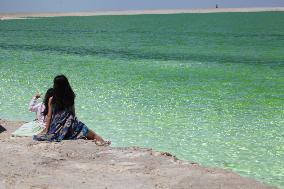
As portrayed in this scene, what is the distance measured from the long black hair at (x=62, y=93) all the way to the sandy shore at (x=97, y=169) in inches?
26.9

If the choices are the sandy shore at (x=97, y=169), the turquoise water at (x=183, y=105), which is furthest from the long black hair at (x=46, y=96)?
the turquoise water at (x=183, y=105)

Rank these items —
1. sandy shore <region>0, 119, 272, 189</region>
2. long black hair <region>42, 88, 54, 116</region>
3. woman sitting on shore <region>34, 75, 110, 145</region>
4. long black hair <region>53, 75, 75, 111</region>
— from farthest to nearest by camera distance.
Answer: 1. long black hair <region>42, 88, 54, 116</region>
2. woman sitting on shore <region>34, 75, 110, 145</region>
3. long black hair <region>53, 75, 75, 111</region>
4. sandy shore <region>0, 119, 272, 189</region>

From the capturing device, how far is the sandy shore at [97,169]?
7191 mm

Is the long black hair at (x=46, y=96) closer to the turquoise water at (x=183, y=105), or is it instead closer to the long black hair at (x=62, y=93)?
the long black hair at (x=62, y=93)

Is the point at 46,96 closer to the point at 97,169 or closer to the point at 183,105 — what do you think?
the point at 97,169

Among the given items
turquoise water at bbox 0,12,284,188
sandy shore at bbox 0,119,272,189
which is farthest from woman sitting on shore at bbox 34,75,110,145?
turquoise water at bbox 0,12,284,188

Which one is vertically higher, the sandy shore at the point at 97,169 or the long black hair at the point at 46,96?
the long black hair at the point at 46,96

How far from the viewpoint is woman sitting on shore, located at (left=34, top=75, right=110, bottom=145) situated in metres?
9.48

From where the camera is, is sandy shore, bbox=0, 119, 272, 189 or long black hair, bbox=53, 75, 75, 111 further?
long black hair, bbox=53, 75, 75, 111

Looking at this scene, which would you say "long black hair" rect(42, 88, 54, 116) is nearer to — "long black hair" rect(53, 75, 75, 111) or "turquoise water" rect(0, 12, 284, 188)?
"long black hair" rect(53, 75, 75, 111)

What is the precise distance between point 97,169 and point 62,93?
2073 millimetres

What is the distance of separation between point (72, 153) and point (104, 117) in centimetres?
457

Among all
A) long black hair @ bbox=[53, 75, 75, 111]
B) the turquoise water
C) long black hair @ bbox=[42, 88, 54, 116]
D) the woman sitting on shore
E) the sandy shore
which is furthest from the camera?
the turquoise water

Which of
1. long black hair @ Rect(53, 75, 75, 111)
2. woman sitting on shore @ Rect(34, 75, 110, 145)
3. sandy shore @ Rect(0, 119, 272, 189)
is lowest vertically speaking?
sandy shore @ Rect(0, 119, 272, 189)
